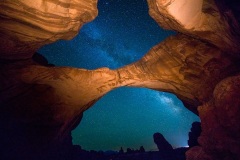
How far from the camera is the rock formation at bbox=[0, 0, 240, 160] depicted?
19.2 ft

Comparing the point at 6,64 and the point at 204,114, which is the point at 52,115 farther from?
the point at 204,114

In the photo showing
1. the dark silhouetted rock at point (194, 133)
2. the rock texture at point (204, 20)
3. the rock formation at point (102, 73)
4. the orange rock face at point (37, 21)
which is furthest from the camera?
the dark silhouetted rock at point (194, 133)

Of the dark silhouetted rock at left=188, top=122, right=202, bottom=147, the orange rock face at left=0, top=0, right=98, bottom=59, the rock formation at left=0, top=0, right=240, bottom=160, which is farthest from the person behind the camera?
the dark silhouetted rock at left=188, top=122, right=202, bottom=147

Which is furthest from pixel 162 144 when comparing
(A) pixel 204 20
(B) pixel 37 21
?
(B) pixel 37 21

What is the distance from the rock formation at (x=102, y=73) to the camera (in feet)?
19.2

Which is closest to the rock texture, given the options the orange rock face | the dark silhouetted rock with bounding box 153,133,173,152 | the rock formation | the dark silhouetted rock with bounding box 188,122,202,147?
the rock formation

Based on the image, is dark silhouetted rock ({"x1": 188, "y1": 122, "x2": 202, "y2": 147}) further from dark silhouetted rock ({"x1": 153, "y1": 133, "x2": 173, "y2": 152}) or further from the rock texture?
the rock texture

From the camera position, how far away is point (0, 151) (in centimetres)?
960

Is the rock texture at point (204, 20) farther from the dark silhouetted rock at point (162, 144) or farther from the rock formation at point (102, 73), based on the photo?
the dark silhouetted rock at point (162, 144)

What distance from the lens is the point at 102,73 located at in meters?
9.97

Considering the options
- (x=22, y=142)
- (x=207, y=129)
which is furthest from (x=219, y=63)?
(x=22, y=142)

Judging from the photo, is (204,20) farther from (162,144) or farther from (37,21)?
(162,144)

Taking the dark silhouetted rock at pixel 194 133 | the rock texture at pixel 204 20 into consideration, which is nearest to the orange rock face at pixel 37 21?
the rock texture at pixel 204 20

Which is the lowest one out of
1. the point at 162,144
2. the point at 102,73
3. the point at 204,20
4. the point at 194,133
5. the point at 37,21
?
the point at 162,144
